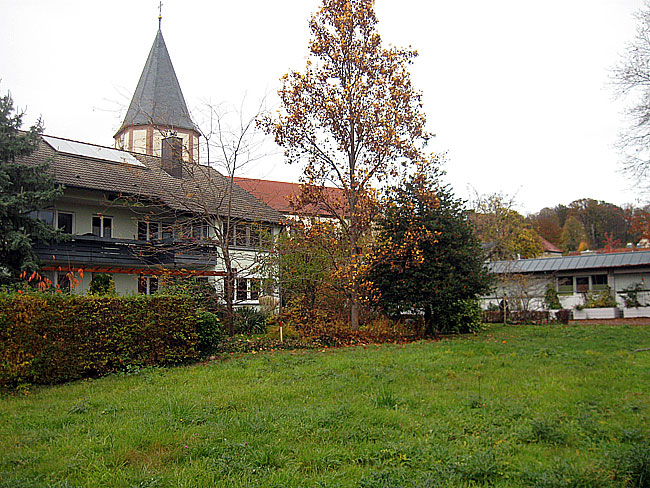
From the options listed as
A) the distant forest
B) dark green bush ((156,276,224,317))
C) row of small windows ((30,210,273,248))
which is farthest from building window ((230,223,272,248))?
the distant forest

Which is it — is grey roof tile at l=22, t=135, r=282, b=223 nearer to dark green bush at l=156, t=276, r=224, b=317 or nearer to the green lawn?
Answer: dark green bush at l=156, t=276, r=224, b=317

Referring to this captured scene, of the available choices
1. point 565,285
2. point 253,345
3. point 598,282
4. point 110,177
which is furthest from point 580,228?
point 253,345

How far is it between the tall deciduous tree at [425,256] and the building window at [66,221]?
14.5 meters

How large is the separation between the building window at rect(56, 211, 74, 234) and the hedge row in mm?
15144

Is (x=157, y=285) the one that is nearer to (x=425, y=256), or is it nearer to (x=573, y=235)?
(x=425, y=256)

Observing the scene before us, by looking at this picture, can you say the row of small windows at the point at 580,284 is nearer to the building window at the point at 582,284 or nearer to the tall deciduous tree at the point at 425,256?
the building window at the point at 582,284

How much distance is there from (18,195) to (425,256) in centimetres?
1439

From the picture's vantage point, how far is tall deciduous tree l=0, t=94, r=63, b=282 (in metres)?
18.8

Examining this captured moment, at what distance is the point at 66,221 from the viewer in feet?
79.3

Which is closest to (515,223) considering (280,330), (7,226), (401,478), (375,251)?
(375,251)

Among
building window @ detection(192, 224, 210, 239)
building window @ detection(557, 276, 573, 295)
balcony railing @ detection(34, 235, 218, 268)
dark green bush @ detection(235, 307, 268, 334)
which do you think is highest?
building window @ detection(192, 224, 210, 239)

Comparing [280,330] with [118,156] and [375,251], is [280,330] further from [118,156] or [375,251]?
[118,156]

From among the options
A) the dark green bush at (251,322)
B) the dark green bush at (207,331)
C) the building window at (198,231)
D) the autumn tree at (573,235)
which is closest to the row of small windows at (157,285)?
the dark green bush at (251,322)

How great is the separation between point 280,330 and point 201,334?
3349mm
